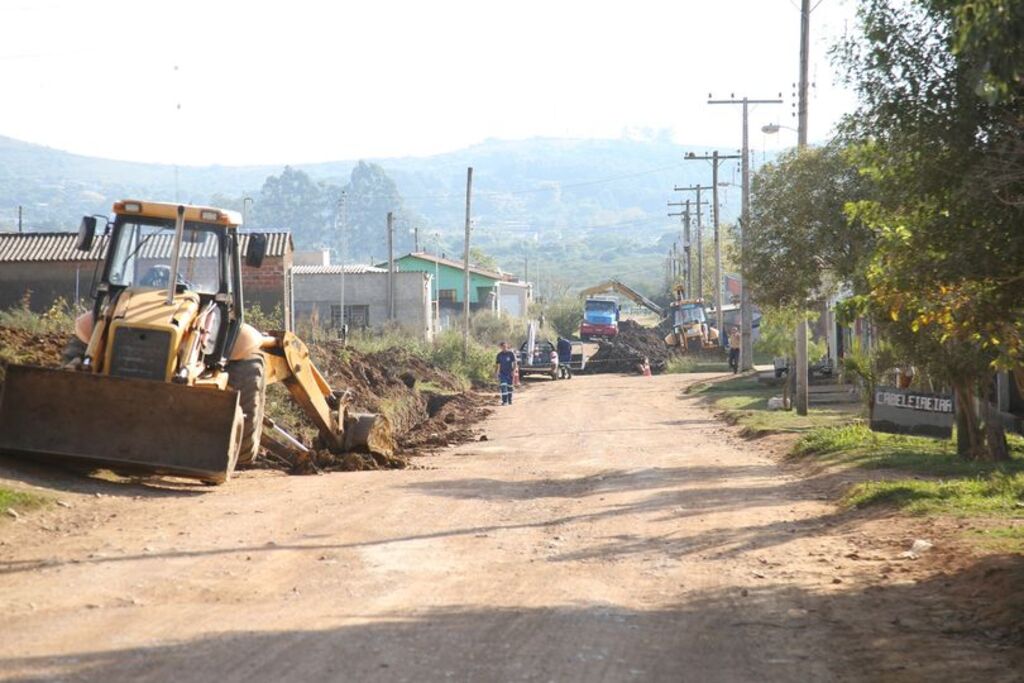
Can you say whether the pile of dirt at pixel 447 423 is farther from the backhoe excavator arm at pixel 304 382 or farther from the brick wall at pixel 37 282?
the brick wall at pixel 37 282

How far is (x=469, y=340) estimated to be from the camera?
56.0 metres

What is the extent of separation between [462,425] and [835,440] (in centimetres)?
1186

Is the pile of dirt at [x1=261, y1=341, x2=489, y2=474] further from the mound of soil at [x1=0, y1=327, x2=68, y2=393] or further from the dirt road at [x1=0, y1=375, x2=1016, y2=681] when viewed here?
the mound of soil at [x1=0, y1=327, x2=68, y2=393]

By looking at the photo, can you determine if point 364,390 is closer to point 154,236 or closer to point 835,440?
point 835,440

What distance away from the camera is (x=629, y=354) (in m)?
Answer: 65.1

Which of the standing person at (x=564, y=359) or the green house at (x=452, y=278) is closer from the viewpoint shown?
the standing person at (x=564, y=359)

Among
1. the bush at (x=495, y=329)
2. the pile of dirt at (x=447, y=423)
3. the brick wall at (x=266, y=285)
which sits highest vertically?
the brick wall at (x=266, y=285)

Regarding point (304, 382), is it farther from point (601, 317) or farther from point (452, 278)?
point (452, 278)

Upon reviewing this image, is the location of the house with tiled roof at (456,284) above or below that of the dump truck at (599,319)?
above

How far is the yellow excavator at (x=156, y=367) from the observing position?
49.8 feet

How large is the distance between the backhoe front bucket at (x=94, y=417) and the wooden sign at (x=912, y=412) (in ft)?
29.5

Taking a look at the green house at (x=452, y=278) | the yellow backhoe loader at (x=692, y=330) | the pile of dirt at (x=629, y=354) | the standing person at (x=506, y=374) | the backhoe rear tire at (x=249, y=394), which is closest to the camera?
the backhoe rear tire at (x=249, y=394)

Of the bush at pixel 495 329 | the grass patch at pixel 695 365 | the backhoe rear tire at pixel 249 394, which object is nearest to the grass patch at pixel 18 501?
the backhoe rear tire at pixel 249 394

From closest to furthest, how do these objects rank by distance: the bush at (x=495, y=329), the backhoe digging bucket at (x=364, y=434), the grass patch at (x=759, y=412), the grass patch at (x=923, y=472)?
the grass patch at (x=923, y=472) → the backhoe digging bucket at (x=364, y=434) → the grass patch at (x=759, y=412) → the bush at (x=495, y=329)
